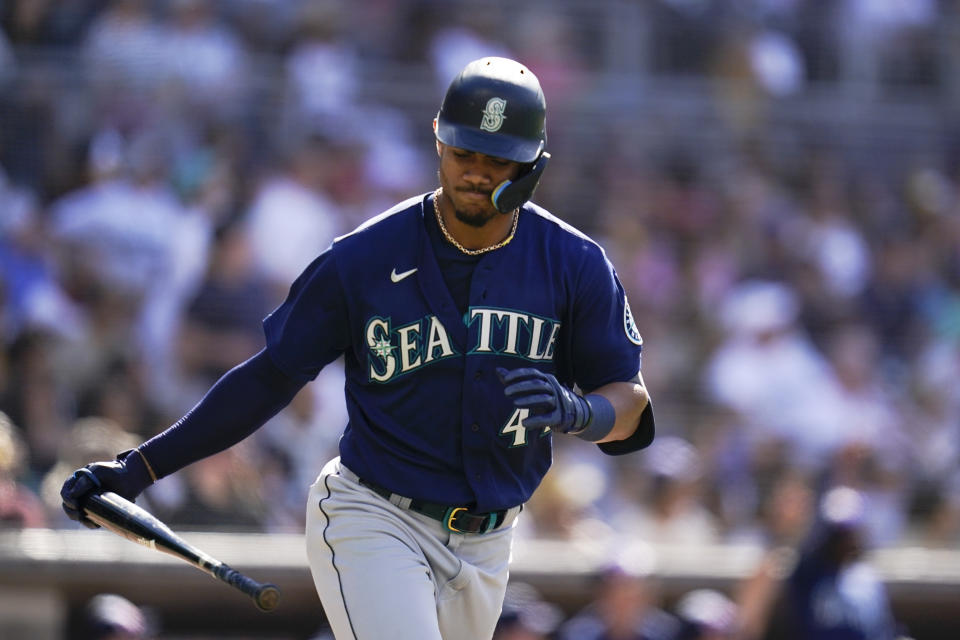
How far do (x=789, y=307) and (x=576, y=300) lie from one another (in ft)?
19.8

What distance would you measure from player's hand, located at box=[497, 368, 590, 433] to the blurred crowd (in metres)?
3.40

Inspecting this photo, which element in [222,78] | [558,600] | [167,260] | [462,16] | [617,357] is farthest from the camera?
[462,16]

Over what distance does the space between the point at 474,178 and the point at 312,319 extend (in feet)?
1.74

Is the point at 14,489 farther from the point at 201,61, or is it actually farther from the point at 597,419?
the point at 597,419

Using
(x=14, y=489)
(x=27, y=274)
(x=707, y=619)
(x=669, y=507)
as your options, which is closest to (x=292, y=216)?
(x=27, y=274)

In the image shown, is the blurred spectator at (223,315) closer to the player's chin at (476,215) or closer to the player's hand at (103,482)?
the player's hand at (103,482)

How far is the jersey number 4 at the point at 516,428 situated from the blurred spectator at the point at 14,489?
3110mm

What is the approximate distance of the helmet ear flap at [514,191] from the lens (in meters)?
3.40

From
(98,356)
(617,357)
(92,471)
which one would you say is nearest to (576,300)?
(617,357)

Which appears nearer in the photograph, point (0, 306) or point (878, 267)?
point (0, 306)

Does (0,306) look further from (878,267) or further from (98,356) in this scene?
(878,267)

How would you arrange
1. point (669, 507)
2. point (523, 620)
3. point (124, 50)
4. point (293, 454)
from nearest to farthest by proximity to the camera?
point (523, 620), point (293, 454), point (669, 507), point (124, 50)

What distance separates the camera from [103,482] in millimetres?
3623

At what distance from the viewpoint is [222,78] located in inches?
337
